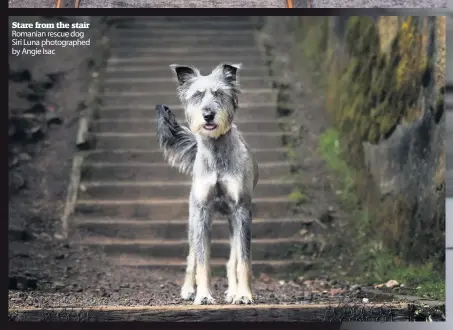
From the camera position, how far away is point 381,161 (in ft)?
31.6

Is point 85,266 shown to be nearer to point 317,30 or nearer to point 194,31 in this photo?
point 194,31

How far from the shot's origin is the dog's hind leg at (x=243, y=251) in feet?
25.2

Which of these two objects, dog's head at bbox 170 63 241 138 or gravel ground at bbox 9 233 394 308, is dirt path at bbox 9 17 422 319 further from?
dog's head at bbox 170 63 241 138

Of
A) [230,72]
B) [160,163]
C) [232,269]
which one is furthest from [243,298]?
[160,163]

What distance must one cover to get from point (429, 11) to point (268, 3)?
152cm

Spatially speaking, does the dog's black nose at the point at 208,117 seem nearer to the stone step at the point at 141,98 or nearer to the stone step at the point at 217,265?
the stone step at the point at 217,265

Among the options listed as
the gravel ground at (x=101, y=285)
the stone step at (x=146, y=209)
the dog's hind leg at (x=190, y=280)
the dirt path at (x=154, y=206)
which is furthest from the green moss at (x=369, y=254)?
the dog's hind leg at (x=190, y=280)

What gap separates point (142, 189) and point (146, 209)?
23 cm

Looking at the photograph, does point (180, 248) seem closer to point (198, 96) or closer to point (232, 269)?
point (232, 269)

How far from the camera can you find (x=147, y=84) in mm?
10430

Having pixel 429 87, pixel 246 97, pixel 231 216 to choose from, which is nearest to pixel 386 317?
pixel 231 216

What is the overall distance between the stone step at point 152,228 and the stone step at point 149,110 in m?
1.27

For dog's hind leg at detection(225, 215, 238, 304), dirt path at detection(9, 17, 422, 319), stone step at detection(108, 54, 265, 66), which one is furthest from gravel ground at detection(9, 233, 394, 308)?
stone step at detection(108, 54, 265, 66)

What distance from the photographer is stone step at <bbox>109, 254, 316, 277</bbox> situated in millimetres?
9414
